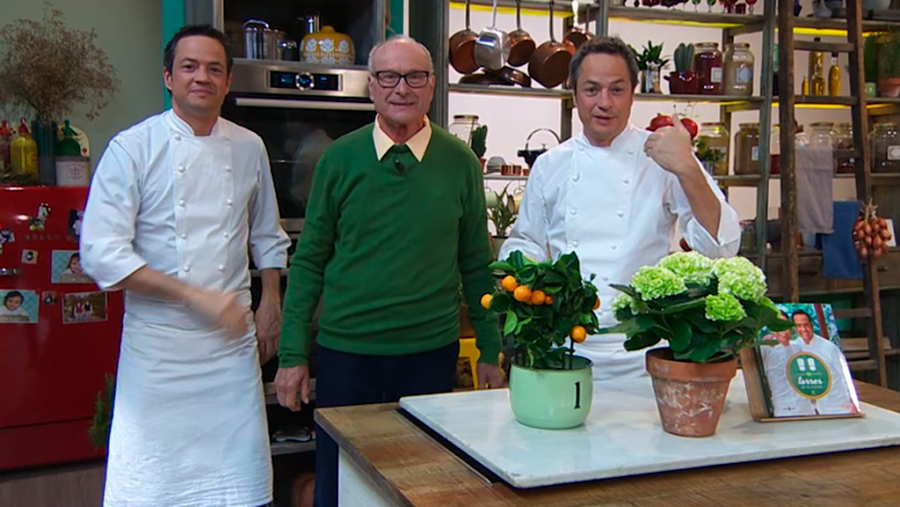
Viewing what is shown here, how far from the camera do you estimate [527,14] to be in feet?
12.9

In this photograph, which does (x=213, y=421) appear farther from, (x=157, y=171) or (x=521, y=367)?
(x=521, y=367)

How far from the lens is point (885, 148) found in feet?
14.9

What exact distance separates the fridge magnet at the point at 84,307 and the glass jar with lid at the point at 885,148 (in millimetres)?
4067

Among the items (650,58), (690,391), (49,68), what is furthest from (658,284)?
(49,68)

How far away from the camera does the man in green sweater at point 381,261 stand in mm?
2035

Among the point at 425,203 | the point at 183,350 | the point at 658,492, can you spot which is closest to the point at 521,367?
the point at 658,492

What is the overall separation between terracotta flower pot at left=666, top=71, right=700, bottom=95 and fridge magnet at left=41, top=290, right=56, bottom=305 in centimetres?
299

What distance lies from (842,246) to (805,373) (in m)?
3.08

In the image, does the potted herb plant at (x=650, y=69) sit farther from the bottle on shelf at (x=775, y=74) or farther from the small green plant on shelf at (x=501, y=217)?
the small green plant on shelf at (x=501, y=217)

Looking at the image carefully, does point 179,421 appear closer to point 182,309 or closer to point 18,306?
point 182,309

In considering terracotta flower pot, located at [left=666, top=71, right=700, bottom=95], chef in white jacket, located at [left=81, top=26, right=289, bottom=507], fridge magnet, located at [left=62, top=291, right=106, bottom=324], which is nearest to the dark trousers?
chef in white jacket, located at [left=81, top=26, right=289, bottom=507]

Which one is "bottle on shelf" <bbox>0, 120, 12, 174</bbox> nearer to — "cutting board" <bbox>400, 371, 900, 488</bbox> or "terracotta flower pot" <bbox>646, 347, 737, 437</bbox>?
"cutting board" <bbox>400, 371, 900, 488</bbox>

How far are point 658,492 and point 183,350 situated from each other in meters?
1.41

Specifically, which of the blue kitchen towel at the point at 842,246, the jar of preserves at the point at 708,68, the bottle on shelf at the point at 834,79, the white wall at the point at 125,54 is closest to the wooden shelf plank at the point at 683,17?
the jar of preserves at the point at 708,68
